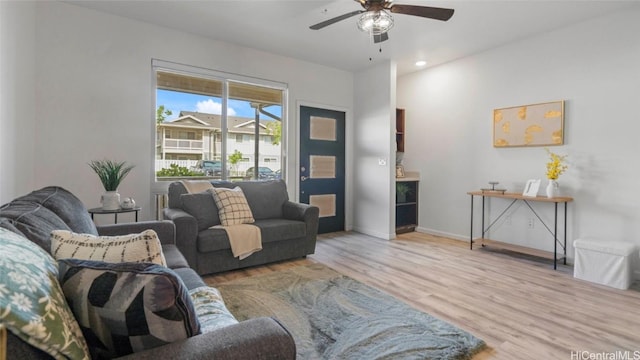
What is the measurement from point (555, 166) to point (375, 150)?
7.56 feet

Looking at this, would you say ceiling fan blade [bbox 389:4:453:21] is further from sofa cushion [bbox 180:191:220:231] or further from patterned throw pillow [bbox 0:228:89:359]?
patterned throw pillow [bbox 0:228:89:359]

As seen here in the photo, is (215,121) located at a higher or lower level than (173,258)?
higher

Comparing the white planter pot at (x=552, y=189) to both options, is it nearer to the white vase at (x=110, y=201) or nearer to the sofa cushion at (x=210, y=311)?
the sofa cushion at (x=210, y=311)

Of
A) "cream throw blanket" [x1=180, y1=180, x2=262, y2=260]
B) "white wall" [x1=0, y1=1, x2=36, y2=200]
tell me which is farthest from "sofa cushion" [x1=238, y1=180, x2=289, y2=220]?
"white wall" [x1=0, y1=1, x2=36, y2=200]

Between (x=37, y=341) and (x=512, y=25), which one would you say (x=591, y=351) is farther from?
(x=512, y=25)

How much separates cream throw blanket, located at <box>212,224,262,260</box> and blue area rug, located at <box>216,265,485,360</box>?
29cm

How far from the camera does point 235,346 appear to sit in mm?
840

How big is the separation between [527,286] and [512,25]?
282 cm

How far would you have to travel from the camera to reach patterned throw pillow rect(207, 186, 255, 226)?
3270 mm

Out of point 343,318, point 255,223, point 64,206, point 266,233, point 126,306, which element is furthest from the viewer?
point 255,223

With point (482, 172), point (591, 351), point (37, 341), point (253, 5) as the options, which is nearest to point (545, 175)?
point (482, 172)

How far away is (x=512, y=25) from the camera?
138 inches

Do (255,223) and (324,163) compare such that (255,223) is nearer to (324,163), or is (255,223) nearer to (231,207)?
(231,207)

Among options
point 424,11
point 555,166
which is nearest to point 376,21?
point 424,11
